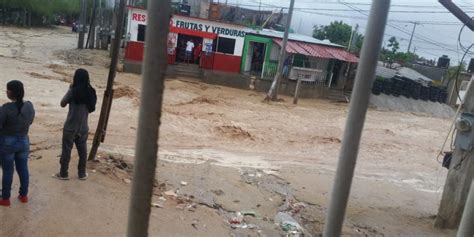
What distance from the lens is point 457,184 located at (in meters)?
7.01

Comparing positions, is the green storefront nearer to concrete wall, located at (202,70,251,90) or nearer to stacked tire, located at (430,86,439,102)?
concrete wall, located at (202,70,251,90)

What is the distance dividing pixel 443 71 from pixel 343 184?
4058 centimetres

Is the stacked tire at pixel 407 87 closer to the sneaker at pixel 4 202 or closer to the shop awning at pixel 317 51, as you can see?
the shop awning at pixel 317 51

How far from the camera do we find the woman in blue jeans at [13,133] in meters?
4.61

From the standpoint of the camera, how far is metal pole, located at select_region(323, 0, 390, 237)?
195cm

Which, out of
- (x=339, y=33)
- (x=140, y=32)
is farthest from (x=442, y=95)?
(x=140, y=32)

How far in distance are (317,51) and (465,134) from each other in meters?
20.8

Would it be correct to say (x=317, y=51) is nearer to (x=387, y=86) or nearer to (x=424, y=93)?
(x=387, y=86)

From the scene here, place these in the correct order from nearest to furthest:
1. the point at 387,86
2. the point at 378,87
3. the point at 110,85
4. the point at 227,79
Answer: the point at 110,85, the point at 227,79, the point at 378,87, the point at 387,86

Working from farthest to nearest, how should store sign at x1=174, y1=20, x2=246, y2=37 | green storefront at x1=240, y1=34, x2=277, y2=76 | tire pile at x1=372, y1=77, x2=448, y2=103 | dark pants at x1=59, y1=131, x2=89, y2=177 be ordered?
1. tire pile at x1=372, y1=77, x2=448, y2=103
2. green storefront at x1=240, y1=34, x2=277, y2=76
3. store sign at x1=174, y1=20, x2=246, y2=37
4. dark pants at x1=59, y1=131, x2=89, y2=177

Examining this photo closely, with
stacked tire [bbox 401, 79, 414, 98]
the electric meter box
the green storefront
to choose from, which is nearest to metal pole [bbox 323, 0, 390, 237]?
the electric meter box

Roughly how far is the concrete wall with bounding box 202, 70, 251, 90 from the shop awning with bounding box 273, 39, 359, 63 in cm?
305

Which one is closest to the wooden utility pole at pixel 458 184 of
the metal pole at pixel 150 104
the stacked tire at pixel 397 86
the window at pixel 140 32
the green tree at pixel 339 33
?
the metal pole at pixel 150 104

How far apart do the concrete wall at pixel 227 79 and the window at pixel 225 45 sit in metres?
1.48
